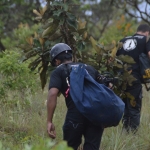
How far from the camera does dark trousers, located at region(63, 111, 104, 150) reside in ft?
18.1

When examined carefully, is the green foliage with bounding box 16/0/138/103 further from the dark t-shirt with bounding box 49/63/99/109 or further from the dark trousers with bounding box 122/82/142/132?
the dark t-shirt with bounding box 49/63/99/109

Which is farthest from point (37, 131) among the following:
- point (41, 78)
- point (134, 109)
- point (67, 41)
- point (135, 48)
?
point (135, 48)

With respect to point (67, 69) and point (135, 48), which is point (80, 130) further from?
point (135, 48)

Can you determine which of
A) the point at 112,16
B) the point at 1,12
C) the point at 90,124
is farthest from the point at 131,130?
the point at 112,16

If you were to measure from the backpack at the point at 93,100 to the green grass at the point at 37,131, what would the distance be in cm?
134

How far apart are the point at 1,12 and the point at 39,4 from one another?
1.98 metres

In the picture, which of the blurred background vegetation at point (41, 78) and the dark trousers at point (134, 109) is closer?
the blurred background vegetation at point (41, 78)

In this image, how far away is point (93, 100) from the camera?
5137mm

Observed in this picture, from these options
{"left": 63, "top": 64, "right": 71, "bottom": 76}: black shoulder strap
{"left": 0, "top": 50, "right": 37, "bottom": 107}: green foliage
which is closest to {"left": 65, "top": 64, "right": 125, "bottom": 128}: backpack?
{"left": 63, "top": 64, "right": 71, "bottom": 76}: black shoulder strap

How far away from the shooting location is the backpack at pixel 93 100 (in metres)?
5.16

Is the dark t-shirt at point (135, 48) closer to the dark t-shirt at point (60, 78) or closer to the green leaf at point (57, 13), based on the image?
the green leaf at point (57, 13)

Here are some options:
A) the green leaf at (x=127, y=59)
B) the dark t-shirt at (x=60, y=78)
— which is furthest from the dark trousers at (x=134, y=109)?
the dark t-shirt at (x=60, y=78)

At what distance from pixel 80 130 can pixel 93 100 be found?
1.95 feet

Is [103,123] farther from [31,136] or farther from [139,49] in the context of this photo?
[139,49]
